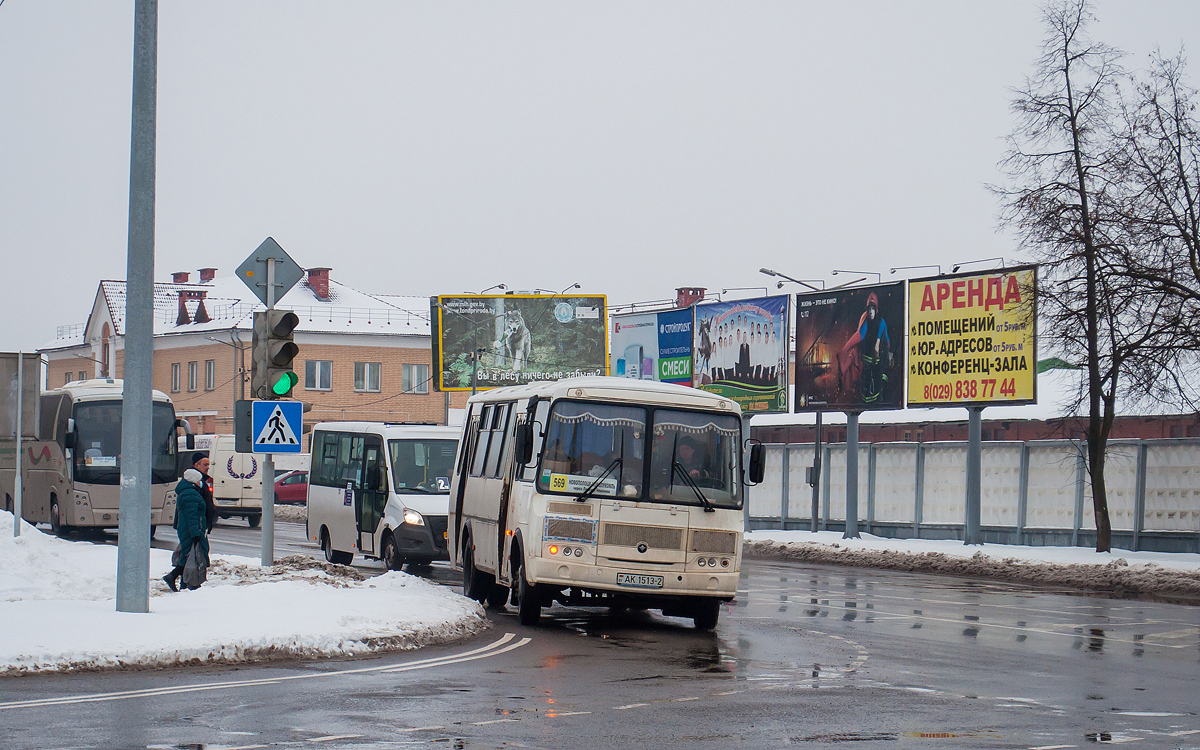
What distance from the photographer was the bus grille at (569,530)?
50.0 ft

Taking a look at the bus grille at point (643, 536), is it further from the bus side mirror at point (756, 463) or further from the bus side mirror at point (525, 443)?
the bus side mirror at point (525, 443)

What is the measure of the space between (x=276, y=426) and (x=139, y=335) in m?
3.90

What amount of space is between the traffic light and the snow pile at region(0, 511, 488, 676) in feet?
7.39

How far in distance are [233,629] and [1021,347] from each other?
74.8 feet

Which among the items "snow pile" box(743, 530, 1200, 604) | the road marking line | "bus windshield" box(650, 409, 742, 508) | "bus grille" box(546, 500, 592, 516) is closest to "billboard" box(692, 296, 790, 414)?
"snow pile" box(743, 530, 1200, 604)

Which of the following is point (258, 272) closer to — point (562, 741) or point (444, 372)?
point (562, 741)

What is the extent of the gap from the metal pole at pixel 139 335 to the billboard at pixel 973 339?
67.9ft

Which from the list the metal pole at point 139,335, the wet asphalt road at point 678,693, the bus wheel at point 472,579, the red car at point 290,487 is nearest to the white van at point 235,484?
the red car at point 290,487

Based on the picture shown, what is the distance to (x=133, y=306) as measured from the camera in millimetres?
13211

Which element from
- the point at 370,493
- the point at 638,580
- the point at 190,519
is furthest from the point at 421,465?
the point at 638,580

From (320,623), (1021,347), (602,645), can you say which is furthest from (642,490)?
(1021,347)

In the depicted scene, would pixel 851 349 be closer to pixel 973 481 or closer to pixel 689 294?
pixel 973 481

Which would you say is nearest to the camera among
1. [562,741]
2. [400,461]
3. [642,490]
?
[562,741]

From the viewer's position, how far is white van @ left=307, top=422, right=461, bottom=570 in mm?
21922
